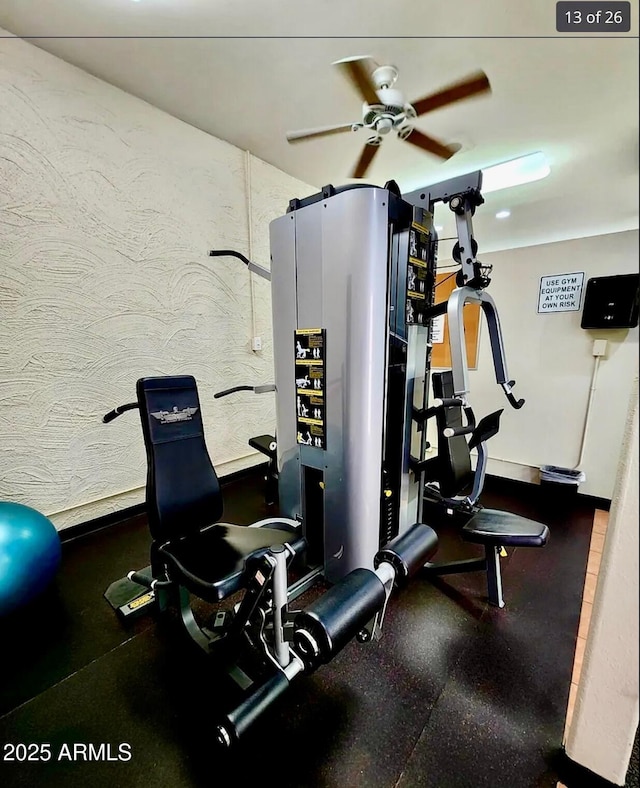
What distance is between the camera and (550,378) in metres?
3.10

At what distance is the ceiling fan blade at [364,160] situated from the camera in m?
2.11

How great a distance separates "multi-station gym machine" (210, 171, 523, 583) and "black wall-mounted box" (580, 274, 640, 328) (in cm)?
113

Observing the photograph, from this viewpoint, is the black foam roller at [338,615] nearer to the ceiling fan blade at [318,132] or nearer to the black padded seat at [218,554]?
the black padded seat at [218,554]

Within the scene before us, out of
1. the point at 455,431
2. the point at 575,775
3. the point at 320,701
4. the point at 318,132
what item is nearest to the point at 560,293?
the point at 455,431

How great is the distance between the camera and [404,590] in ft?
6.37

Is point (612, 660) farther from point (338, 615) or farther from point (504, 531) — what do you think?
point (504, 531)

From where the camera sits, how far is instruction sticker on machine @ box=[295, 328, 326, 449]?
1.71 metres

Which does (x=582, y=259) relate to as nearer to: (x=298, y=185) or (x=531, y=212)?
(x=531, y=212)

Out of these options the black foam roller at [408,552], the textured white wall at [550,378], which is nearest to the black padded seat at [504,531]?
the black foam roller at [408,552]

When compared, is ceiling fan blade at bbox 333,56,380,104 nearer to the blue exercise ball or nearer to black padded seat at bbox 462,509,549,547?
black padded seat at bbox 462,509,549,547

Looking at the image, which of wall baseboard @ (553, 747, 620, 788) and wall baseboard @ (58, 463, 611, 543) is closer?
wall baseboard @ (553, 747, 620, 788)

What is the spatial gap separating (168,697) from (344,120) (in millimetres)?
3336

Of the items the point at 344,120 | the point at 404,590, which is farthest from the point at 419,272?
the point at 404,590

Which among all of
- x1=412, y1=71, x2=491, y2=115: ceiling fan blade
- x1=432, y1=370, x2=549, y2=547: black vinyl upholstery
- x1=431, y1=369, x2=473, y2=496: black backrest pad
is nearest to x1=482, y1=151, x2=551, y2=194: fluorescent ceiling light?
x1=412, y1=71, x2=491, y2=115: ceiling fan blade
